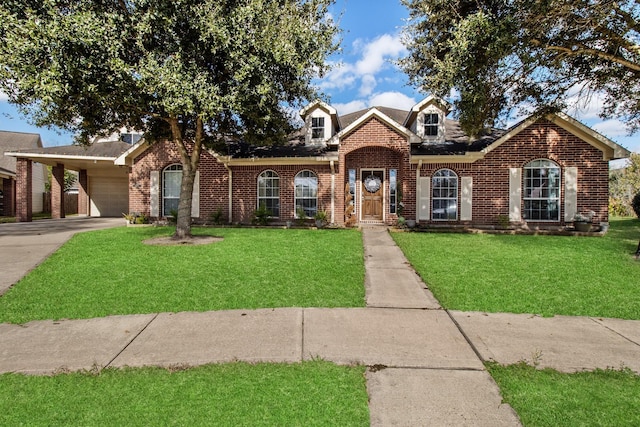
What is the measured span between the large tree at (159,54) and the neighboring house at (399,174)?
14.6ft

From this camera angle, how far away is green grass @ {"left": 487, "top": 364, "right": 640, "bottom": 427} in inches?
97.4

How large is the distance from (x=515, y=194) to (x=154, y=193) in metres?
14.8

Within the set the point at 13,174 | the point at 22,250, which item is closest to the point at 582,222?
the point at 22,250

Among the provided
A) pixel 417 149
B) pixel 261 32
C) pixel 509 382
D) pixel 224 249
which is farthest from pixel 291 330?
pixel 417 149

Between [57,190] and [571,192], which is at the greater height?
[57,190]

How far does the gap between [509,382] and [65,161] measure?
71.9 feet

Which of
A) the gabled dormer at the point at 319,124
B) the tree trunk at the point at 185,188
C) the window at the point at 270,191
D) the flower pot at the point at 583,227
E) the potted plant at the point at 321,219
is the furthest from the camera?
the gabled dormer at the point at 319,124

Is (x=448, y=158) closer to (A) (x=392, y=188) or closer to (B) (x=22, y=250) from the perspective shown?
(A) (x=392, y=188)

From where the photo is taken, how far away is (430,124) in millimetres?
14719

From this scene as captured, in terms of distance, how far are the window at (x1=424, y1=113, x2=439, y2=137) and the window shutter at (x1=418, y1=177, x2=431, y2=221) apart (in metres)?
2.38

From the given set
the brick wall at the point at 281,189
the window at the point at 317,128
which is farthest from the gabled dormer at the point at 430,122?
the brick wall at the point at 281,189

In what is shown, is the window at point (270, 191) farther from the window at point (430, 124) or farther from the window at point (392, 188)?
the window at point (430, 124)

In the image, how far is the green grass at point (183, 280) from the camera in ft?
16.2

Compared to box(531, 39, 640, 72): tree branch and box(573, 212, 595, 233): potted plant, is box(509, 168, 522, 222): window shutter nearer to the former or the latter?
box(573, 212, 595, 233): potted plant
